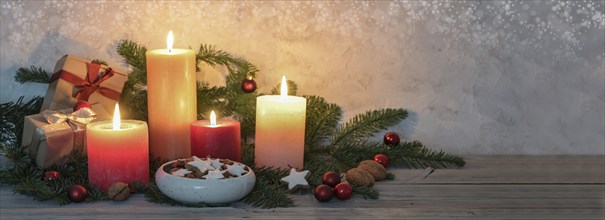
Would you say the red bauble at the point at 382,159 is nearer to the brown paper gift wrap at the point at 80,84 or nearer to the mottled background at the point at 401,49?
the mottled background at the point at 401,49

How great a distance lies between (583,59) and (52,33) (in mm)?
955

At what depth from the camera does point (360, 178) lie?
3.84ft

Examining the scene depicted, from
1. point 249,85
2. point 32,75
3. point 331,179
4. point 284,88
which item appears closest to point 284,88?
point 284,88

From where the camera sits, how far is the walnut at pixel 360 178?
117 centimetres

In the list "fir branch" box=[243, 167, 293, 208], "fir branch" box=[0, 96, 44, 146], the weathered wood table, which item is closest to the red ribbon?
"fir branch" box=[0, 96, 44, 146]

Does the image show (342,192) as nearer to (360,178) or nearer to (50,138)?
(360,178)

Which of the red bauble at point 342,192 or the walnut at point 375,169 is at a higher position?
the walnut at point 375,169

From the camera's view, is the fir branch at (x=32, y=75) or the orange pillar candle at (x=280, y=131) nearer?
the orange pillar candle at (x=280, y=131)

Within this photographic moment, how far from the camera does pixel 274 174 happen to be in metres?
1.20

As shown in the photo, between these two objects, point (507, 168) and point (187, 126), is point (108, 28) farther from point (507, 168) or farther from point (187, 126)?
point (507, 168)

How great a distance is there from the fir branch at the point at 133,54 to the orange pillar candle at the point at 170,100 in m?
0.12

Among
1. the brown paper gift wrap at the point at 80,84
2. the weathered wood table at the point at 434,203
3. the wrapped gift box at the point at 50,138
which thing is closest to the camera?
the weathered wood table at the point at 434,203

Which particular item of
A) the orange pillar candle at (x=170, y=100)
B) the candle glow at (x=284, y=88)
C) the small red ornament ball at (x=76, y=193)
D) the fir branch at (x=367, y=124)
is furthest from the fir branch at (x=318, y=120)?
the small red ornament ball at (x=76, y=193)

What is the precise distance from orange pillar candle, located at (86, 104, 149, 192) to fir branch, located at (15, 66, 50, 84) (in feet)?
0.92
